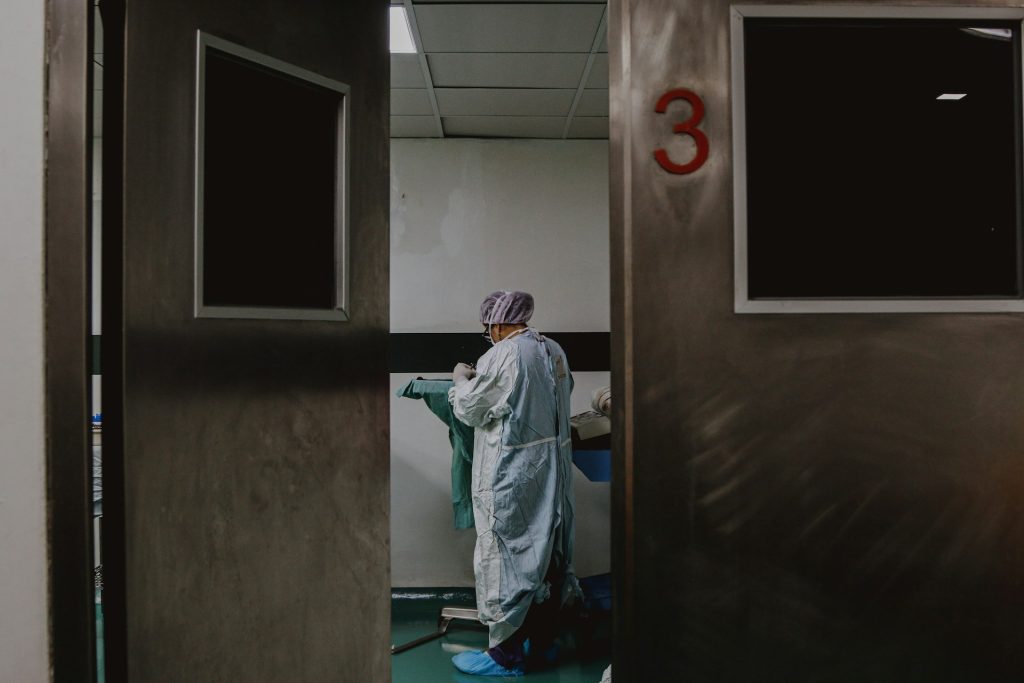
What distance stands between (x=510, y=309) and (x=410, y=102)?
3.67ft

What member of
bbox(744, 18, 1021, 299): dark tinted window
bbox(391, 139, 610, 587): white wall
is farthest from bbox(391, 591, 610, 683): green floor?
bbox(744, 18, 1021, 299): dark tinted window

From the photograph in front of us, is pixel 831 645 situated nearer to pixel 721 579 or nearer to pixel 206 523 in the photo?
pixel 721 579

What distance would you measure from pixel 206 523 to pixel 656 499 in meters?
0.76

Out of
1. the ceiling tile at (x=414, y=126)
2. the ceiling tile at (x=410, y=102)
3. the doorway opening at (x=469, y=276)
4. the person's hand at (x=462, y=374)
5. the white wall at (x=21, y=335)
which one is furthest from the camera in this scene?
the doorway opening at (x=469, y=276)

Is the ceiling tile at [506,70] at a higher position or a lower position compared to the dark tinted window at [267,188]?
higher

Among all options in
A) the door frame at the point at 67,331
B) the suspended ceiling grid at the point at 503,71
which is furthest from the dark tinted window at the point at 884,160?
the suspended ceiling grid at the point at 503,71

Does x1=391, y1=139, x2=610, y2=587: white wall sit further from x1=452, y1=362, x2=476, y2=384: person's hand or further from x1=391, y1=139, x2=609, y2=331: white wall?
x1=452, y1=362, x2=476, y2=384: person's hand

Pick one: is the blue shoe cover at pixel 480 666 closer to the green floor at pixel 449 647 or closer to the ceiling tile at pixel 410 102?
the green floor at pixel 449 647

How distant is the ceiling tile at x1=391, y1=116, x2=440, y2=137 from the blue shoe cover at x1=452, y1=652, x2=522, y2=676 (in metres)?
2.48

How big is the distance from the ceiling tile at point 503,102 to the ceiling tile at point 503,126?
0.21 feet

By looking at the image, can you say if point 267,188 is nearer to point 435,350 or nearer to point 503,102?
point 503,102

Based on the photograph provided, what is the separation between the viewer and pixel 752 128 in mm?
1165

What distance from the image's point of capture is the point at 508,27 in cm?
256

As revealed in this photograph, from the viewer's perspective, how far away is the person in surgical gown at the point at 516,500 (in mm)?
2713
